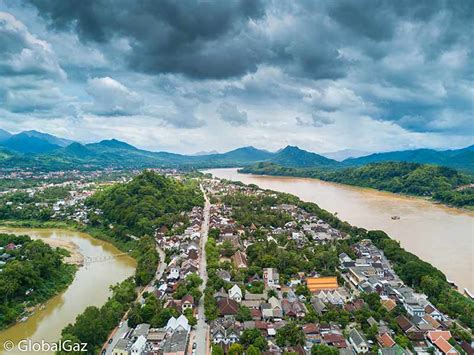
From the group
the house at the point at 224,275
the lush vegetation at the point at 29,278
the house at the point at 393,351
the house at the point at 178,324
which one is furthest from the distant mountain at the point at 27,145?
the house at the point at 393,351

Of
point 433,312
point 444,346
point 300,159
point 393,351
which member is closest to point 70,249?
point 393,351

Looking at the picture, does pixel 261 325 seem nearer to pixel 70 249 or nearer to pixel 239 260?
pixel 239 260

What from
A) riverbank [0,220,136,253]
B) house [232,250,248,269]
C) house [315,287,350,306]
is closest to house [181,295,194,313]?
house [232,250,248,269]

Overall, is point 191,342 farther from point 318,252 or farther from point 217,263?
point 318,252

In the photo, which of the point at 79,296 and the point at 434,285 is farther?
the point at 79,296

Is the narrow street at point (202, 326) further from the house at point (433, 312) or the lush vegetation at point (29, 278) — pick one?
the house at point (433, 312)

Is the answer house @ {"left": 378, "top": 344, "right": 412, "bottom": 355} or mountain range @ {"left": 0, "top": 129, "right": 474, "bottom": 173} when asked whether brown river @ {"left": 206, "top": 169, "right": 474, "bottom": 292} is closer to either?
house @ {"left": 378, "top": 344, "right": 412, "bottom": 355}
